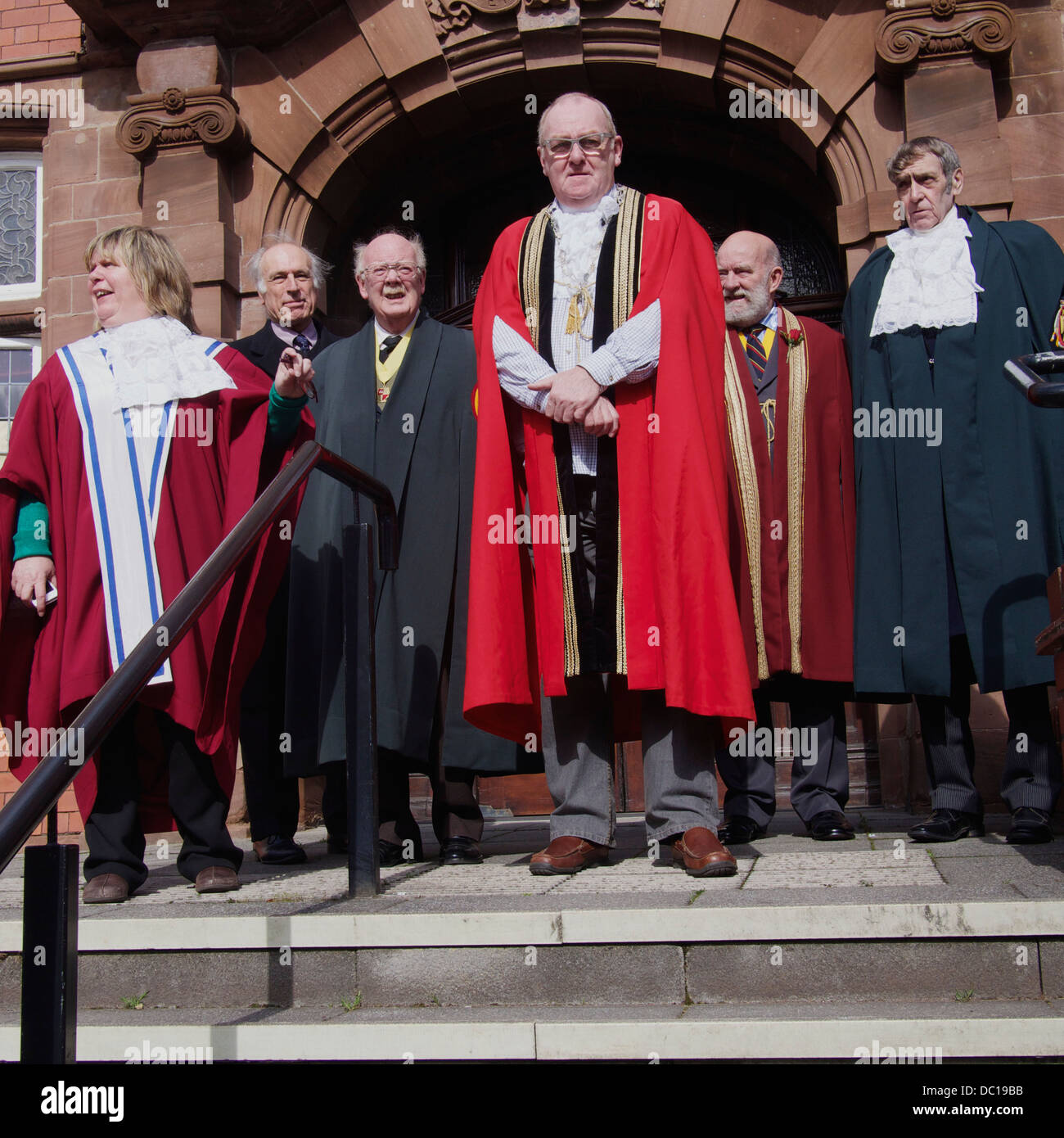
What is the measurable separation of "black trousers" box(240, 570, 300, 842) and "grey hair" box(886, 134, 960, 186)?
250 centimetres

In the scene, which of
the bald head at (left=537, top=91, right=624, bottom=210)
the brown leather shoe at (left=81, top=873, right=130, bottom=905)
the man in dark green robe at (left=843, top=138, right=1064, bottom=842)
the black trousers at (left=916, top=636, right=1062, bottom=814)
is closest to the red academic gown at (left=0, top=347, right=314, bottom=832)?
the brown leather shoe at (left=81, top=873, right=130, bottom=905)

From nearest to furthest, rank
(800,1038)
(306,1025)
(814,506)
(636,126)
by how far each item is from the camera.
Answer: (800,1038)
(306,1025)
(814,506)
(636,126)

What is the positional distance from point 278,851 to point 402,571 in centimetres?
100

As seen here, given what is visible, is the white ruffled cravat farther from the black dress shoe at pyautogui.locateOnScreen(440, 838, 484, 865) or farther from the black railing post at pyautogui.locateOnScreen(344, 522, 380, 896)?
the black dress shoe at pyautogui.locateOnScreen(440, 838, 484, 865)

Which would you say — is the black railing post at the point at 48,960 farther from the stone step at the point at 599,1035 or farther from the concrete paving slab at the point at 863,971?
the concrete paving slab at the point at 863,971

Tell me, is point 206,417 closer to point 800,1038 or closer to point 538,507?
point 538,507

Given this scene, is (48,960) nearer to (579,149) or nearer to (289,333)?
(579,149)

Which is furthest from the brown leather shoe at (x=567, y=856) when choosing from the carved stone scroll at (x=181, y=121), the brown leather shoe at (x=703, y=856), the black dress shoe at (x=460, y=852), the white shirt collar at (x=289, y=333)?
the carved stone scroll at (x=181, y=121)

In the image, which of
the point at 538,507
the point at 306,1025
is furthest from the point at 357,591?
the point at 306,1025

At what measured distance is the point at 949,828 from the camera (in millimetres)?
3877

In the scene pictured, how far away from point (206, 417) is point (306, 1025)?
6.59 ft

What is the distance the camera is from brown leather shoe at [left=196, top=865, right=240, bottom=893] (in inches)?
139

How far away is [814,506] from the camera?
450cm

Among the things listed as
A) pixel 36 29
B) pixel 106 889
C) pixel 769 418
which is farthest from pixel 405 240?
pixel 36 29
